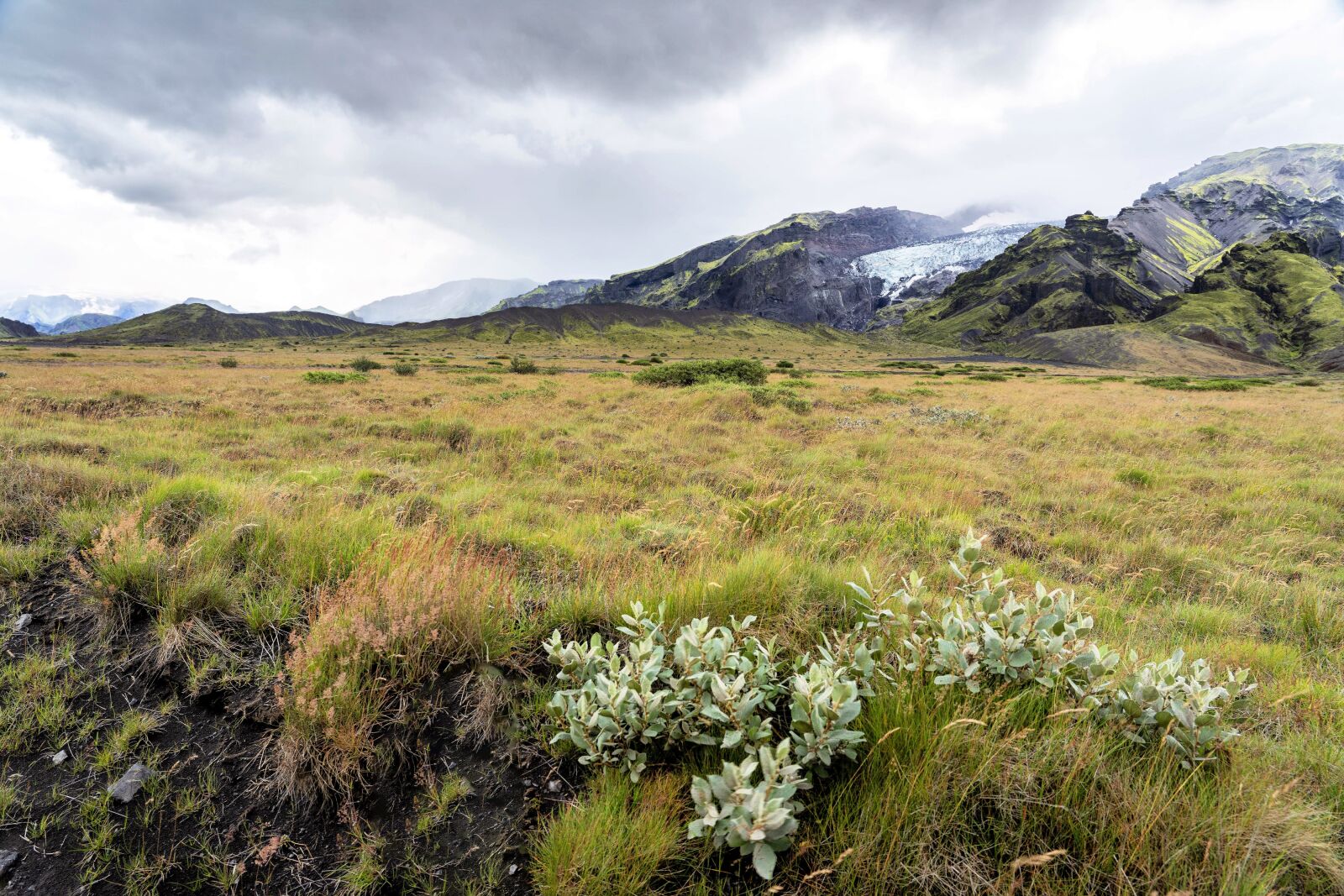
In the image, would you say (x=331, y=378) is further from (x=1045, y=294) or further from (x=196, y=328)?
(x=196, y=328)

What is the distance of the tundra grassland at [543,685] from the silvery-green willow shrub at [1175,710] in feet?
0.26

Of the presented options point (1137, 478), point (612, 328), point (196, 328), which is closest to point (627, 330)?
point (612, 328)

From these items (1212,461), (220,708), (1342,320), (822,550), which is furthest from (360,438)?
(1342,320)

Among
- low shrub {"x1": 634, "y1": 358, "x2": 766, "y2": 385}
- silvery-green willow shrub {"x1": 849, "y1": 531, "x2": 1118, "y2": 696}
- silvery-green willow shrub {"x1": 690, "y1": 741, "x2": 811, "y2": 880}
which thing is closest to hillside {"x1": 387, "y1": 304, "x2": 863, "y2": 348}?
low shrub {"x1": 634, "y1": 358, "x2": 766, "y2": 385}

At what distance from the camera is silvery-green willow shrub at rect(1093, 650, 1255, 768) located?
2055mm

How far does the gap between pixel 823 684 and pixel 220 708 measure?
3162 millimetres

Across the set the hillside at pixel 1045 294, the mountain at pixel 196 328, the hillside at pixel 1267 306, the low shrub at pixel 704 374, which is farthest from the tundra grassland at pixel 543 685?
the mountain at pixel 196 328

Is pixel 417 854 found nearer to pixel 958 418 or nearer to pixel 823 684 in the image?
pixel 823 684

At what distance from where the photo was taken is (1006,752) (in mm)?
2113

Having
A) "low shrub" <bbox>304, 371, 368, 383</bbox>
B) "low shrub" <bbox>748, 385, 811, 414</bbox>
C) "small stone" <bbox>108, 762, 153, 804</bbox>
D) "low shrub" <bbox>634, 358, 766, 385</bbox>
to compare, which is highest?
"low shrub" <bbox>304, 371, 368, 383</bbox>

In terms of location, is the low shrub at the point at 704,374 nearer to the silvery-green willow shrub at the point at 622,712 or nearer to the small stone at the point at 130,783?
the silvery-green willow shrub at the point at 622,712

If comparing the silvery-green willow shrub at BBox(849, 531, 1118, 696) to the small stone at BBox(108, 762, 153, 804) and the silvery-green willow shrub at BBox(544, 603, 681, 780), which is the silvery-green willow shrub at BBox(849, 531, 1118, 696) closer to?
the silvery-green willow shrub at BBox(544, 603, 681, 780)

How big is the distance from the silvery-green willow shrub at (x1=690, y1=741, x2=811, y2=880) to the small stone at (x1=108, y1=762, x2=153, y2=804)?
2474 millimetres

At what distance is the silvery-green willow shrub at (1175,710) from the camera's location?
205 centimetres
